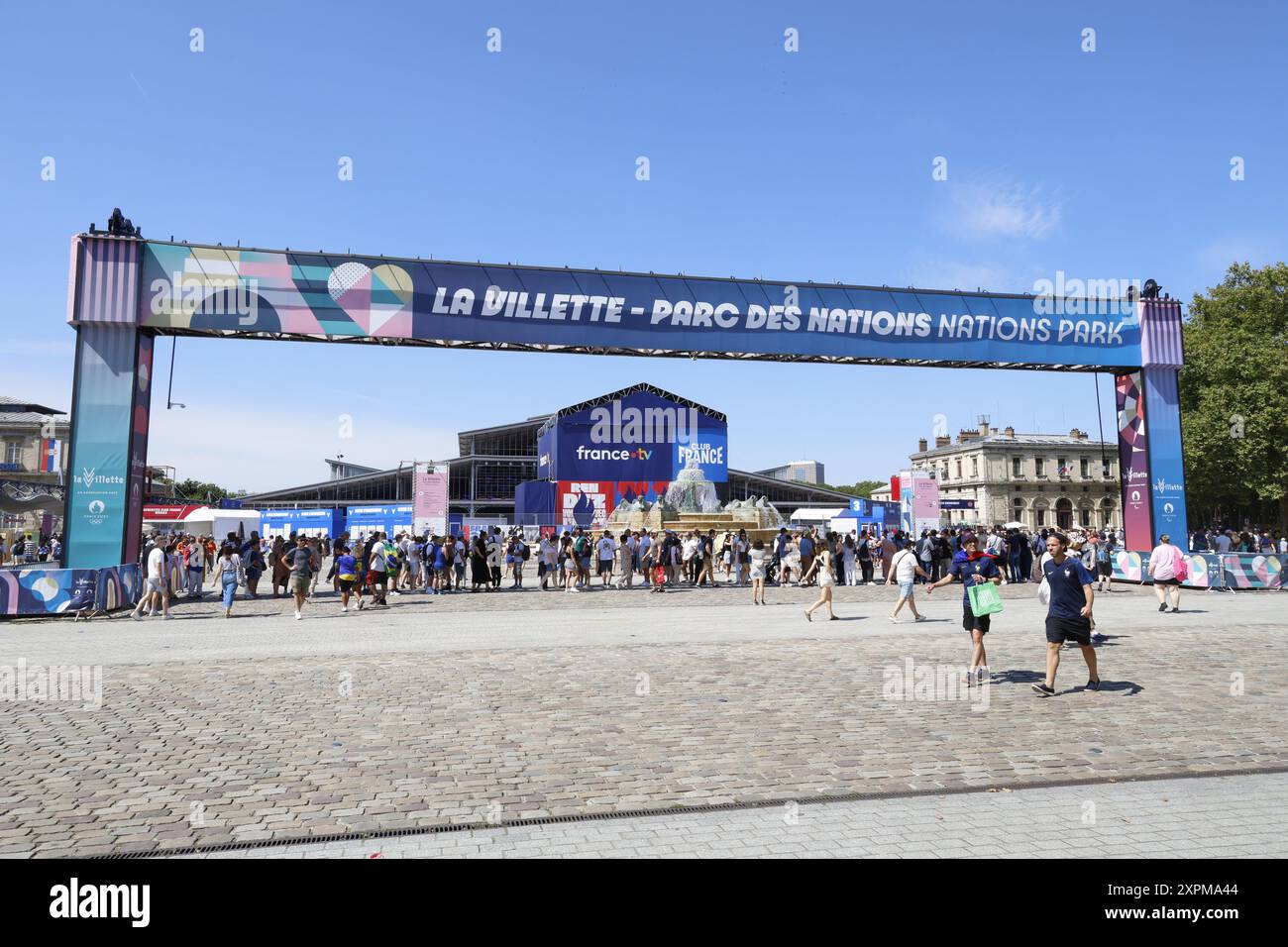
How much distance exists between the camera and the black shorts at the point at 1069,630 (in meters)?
8.27

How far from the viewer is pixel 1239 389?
40312 millimetres

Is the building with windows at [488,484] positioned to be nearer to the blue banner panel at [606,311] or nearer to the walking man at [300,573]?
the blue banner panel at [606,311]

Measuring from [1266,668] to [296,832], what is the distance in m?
10.8

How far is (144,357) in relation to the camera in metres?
17.8

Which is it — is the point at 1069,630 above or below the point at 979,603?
below

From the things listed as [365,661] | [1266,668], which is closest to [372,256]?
[365,661]

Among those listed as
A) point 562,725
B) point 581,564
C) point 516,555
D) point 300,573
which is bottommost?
point 562,725

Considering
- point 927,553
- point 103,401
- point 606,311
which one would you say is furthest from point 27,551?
point 927,553

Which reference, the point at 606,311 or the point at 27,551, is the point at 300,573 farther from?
the point at 27,551

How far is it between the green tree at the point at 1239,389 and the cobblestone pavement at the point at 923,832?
4421 centimetres

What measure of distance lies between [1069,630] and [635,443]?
55224 mm

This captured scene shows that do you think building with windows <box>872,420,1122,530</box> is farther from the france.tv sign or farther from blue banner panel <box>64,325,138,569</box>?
blue banner panel <box>64,325,138,569</box>

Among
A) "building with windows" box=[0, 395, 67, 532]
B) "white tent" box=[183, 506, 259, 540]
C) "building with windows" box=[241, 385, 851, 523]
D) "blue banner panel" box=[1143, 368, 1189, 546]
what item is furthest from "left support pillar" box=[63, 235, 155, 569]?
"building with windows" box=[0, 395, 67, 532]
